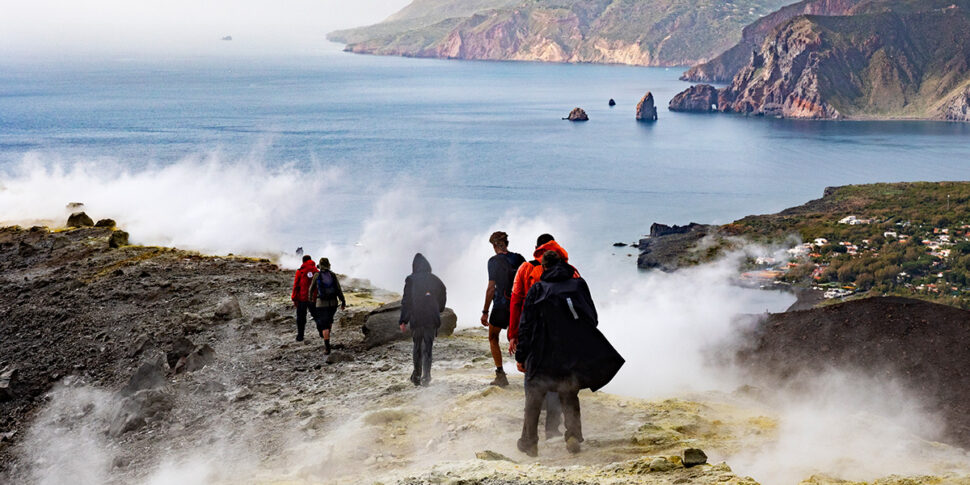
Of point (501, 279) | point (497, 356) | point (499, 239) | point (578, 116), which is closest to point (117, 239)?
point (497, 356)

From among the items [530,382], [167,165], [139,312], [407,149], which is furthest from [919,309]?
[407,149]

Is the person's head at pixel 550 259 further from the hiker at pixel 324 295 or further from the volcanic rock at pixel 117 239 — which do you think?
the volcanic rock at pixel 117 239

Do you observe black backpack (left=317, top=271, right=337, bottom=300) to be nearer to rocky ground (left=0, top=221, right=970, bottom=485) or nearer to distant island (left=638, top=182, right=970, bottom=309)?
rocky ground (left=0, top=221, right=970, bottom=485)

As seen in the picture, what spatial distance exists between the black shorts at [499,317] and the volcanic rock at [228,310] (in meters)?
11.1

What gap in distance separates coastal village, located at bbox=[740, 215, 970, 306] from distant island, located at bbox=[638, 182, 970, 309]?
6cm

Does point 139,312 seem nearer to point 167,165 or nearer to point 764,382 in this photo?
point 764,382

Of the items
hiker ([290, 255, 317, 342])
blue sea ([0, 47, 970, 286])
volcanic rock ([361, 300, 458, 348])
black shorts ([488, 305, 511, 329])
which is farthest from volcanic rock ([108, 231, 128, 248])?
black shorts ([488, 305, 511, 329])

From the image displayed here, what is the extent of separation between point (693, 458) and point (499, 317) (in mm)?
3359

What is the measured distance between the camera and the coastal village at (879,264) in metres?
53.2

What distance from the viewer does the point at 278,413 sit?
12688 mm

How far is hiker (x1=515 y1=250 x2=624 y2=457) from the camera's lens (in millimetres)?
8492

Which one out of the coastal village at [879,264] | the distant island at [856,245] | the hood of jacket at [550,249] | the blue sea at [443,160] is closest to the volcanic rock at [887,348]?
the hood of jacket at [550,249]

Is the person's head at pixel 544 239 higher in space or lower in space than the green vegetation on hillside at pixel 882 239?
higher

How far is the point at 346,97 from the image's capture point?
7682 inches
